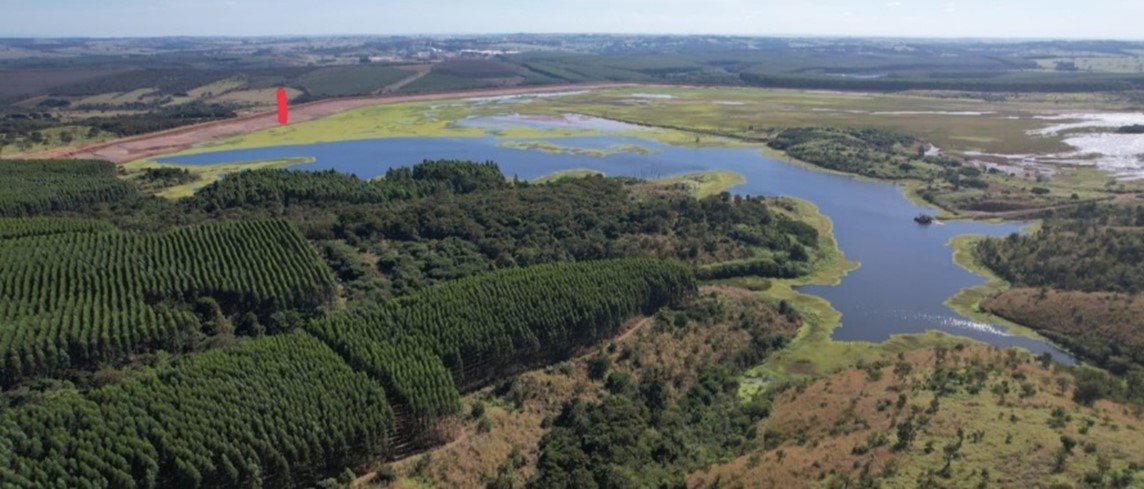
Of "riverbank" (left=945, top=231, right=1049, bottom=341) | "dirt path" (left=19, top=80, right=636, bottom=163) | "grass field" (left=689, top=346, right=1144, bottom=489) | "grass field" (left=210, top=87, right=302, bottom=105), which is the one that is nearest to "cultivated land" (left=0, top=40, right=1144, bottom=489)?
"grass field" (left=689, top=346, right=1144, bottom=489)

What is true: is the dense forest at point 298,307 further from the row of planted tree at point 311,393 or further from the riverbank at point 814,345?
the riverbank at point 814,345

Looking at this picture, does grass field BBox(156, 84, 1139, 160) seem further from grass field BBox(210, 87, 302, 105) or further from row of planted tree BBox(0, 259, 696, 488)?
row of planted tree BBox(0, 259, 696, 488)

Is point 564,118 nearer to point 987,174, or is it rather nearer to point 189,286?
point 987,174

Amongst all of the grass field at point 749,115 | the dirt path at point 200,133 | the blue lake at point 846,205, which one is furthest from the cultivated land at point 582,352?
the grass field at point 749,115

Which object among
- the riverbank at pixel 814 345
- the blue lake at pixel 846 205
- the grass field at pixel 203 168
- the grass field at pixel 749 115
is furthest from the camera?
the grass field at pixel 749 115

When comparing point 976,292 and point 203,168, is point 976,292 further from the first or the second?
point 203,168

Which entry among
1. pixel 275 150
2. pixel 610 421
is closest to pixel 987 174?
pixel 610 421
